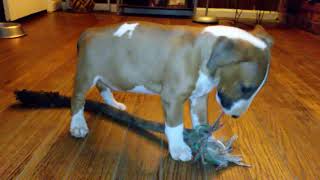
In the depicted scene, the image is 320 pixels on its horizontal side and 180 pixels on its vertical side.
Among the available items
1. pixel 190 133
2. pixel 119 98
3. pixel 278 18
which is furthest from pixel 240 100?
pixel 278 18

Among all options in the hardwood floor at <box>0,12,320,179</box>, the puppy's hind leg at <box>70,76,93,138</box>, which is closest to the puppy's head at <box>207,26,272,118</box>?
the hardwood floor at <box>0,12,320,179</box>

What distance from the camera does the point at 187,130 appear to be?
3.95 ft

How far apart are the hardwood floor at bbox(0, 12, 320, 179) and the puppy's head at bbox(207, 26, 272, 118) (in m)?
0.28

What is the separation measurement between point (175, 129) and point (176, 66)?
0.69 feet

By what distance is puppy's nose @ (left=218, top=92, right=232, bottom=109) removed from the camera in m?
1.01

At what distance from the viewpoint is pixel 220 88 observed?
1016 millimetres

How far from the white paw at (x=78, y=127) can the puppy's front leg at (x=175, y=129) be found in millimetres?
342

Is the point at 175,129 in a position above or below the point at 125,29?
below

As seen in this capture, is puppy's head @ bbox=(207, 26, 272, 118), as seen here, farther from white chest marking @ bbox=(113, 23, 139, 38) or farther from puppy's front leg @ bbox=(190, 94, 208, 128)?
white chest marking @ bbox=(113, 23, 139, 38)

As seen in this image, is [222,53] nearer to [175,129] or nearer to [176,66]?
[176,66]

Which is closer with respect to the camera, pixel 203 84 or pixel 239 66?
pixel 239 66

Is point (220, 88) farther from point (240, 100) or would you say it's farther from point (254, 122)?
point (254, 122)

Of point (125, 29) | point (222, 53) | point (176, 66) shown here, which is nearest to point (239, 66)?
point (222, 53)

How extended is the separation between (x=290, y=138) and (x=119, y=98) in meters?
0.81
